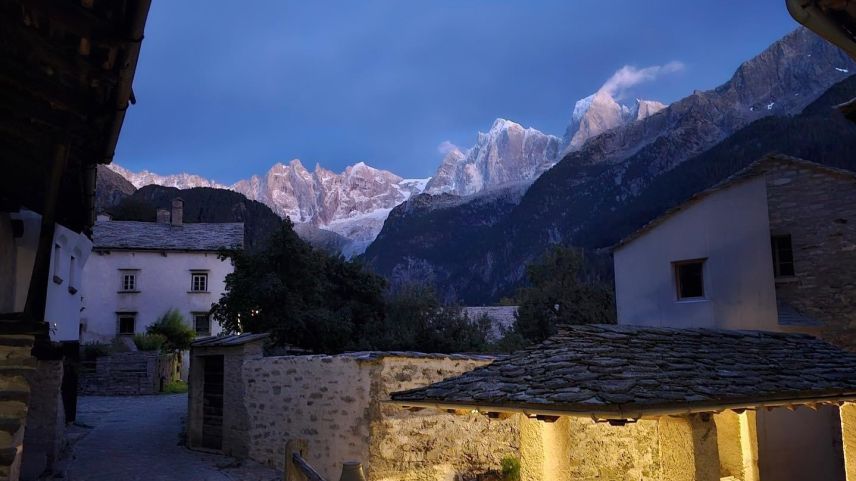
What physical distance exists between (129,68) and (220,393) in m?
9.48

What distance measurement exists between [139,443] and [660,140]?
54.5 meters

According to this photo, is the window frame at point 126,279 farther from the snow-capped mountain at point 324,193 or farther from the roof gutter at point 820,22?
the snow-capped mountain at point 324,193

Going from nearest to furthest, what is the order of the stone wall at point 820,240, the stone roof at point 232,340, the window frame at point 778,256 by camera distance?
the stone roof at point 232,340 < the stone wall at point 820,240 < the window frame at point 778,256

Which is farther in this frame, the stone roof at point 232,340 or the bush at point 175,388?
the bush at point 175,388

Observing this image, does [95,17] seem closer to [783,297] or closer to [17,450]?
[17,450]

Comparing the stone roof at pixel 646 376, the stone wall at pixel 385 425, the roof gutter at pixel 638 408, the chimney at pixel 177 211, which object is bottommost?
the stone wall at pixel 385 425

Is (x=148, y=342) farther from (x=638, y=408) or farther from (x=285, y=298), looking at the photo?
(x=638, y=408)

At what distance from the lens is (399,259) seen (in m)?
72.6

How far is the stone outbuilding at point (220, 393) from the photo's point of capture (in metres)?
12.0

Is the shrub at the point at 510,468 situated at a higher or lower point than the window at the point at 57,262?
lower

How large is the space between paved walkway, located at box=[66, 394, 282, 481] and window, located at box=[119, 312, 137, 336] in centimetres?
1206

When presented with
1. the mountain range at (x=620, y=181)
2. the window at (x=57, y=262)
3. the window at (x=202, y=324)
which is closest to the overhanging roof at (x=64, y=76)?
the window at (x=57, y=262)

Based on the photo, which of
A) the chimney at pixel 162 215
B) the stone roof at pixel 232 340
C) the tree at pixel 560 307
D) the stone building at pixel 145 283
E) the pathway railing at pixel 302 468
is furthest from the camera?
the chimney at pixel 162 215

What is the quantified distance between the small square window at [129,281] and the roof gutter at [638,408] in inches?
1082
